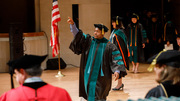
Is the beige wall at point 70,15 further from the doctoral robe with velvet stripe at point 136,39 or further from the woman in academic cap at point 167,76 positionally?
the woman in academic cap at point 167,76

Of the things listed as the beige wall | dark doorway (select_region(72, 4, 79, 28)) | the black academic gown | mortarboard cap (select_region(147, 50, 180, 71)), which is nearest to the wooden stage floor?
the beige wall

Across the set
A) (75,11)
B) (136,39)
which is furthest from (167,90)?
(75,11)

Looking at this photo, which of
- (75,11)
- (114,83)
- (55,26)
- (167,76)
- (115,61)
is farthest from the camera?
(75,11)

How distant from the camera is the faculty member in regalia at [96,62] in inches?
210

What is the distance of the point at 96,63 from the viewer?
5.37m

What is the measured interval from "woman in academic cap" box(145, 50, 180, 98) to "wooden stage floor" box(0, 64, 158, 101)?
3828 mm

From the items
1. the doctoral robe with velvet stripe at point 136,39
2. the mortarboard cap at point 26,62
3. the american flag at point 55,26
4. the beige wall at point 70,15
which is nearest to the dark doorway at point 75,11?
the beige wall at point 70,15

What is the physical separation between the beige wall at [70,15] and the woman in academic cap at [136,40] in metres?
1.51

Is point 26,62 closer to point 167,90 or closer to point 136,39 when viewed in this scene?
point 167,90

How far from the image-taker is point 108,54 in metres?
5.42

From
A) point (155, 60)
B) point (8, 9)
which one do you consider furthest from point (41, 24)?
point (155, 60)

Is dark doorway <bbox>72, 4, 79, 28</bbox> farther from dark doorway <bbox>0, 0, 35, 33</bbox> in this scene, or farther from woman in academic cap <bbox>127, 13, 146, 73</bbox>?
woman in academic cap <bbox>127, 13, 146, 73</bbox>

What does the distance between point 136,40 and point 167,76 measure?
7289 mm

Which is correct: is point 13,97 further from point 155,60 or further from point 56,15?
point 56,15
